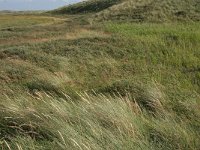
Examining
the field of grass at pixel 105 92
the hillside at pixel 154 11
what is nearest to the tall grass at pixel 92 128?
the field of grass at pixel 105 92

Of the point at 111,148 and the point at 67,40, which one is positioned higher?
the point at 111,148

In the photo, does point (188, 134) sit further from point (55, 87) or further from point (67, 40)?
point (67, 40)

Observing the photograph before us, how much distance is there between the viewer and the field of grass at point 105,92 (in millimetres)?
5387

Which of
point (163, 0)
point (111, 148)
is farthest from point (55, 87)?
point (163, 0)

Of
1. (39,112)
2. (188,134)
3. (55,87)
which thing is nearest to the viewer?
(188,134)

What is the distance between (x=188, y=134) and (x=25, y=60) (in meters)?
12.9

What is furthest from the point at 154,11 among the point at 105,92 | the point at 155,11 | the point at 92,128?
the point at 92,128

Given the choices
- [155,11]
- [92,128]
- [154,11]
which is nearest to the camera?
[92,128]

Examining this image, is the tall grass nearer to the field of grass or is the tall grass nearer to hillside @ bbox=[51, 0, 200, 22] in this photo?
the field of grass

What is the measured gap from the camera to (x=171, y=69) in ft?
45.3

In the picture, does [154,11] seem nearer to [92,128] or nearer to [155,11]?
[155,11]

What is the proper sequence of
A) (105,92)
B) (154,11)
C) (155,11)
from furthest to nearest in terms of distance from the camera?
1. (154,11)
2. (155,11)
3. (105,92)

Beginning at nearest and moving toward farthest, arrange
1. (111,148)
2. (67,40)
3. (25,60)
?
1. (111,148)
2. (25,60)
3. (67,40)

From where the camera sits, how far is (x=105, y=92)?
1068cm
